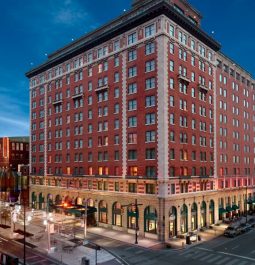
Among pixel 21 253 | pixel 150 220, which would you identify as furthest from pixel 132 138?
pixel 21 253

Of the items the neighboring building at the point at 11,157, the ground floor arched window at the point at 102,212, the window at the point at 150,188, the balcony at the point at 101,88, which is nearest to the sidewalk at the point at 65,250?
the ground floor arched window at the point at 102,212

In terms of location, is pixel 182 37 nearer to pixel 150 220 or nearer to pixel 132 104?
pixel 132 104

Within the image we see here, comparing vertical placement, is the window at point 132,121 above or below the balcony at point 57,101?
below

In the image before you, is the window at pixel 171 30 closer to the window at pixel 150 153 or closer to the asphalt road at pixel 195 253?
the window at pixel 150 153

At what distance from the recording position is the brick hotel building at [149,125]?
54.2m

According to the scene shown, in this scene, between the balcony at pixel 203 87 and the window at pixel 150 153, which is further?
the balcony at pixel 203 87

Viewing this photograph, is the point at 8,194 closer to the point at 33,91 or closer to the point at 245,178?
the point at 33,91

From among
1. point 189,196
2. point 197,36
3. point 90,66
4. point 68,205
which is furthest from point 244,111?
point 68,205

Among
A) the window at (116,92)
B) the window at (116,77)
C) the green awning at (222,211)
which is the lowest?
the green awning at (222,211)

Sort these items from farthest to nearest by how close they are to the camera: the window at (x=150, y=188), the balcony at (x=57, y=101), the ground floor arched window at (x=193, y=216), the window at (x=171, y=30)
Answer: the balcony at (x=57, y=101) → the ground floor arched window at (x=193, y=216) → the window at (x=171, y=30) → the window at (x=150, y=188)

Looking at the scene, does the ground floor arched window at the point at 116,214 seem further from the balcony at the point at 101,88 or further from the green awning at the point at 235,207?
the green awning at the point at 235,207

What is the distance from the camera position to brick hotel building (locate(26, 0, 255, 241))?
178 ft

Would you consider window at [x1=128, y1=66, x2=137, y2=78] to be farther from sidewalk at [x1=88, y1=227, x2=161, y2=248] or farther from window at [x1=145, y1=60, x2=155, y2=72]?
sidewalk at [x1=88, y1=227, x2=161, y2=248]

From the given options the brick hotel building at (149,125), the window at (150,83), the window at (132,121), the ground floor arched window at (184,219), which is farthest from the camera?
the window at (132,121)
